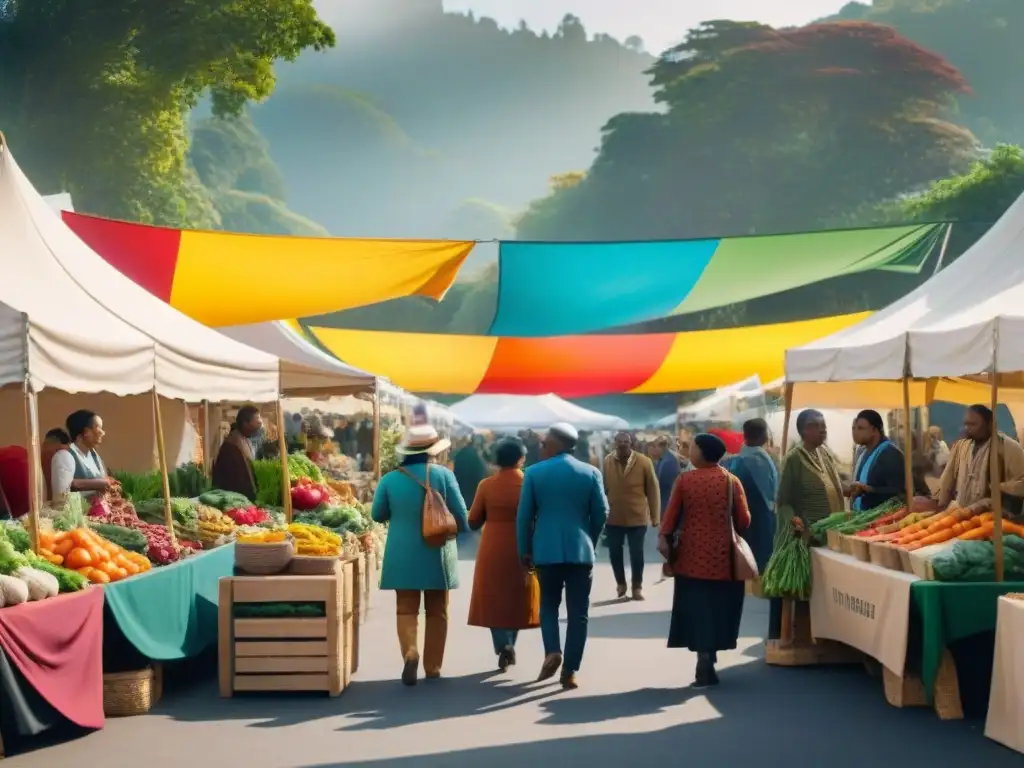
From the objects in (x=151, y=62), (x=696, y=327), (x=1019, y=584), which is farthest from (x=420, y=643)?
(x=696, y=327)

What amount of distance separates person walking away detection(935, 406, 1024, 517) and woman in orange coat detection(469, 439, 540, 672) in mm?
2811

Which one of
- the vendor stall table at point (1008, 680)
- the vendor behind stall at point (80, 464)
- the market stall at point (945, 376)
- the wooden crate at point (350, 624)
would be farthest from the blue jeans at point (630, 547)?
the vendor stall table at point (1008, 680)

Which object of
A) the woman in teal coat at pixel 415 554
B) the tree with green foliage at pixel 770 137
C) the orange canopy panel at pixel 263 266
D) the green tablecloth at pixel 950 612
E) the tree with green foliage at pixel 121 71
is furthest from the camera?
the tree with green foliage at pixel 770 137

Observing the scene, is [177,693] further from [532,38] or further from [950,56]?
[532,38]

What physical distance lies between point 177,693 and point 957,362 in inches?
199

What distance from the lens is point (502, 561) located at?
383 inches

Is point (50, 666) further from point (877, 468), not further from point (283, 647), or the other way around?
point (877, 468)

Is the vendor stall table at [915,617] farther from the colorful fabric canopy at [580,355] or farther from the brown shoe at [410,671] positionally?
the colorful fabric canopy at [580,355]

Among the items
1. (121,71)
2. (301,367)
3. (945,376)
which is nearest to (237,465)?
Answer: (301,367)

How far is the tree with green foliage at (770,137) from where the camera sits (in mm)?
68500

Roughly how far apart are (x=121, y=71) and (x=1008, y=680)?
35269mm

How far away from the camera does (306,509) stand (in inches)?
553

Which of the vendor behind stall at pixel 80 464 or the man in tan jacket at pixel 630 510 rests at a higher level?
the vendor behind stall at pixel 80 464

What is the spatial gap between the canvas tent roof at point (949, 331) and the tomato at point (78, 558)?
191 inches
